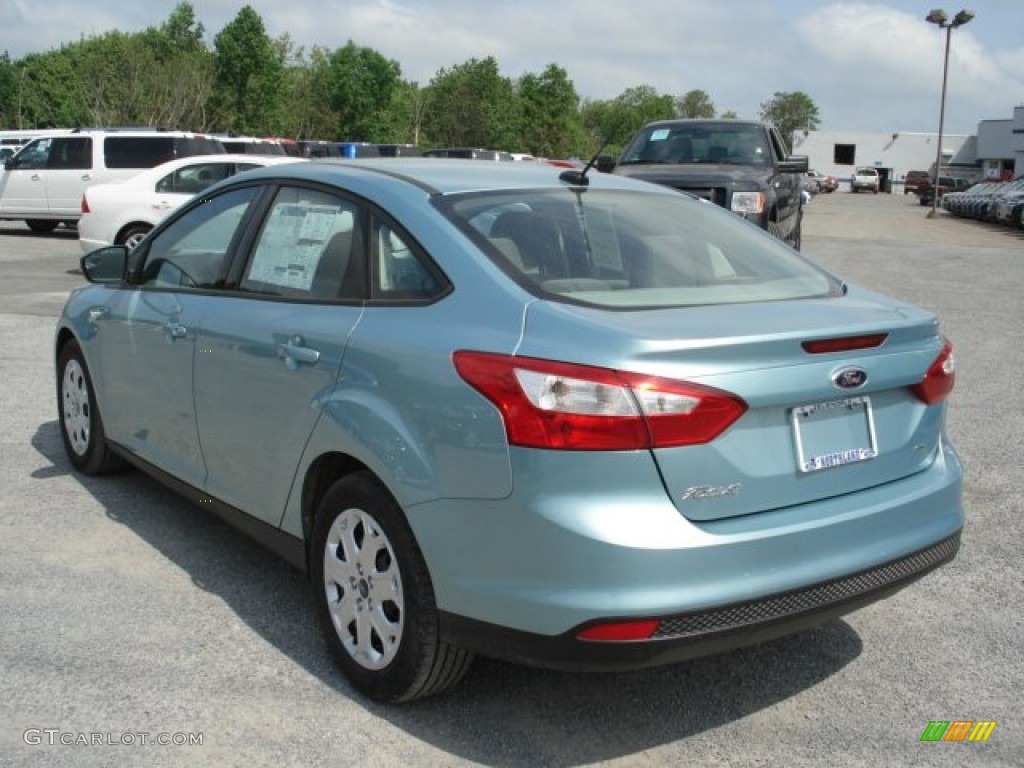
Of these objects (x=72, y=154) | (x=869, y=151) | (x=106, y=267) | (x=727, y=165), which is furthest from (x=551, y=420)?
(x=869, y=151)

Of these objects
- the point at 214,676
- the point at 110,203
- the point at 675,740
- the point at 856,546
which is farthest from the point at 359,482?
the point at 110,203

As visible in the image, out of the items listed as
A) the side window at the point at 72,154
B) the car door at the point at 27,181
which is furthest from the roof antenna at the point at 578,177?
the car door at the point at 27,181

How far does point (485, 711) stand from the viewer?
3363 millimetres

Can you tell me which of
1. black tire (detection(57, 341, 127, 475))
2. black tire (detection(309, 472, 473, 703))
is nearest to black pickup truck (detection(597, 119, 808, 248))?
black tire (detection(57, 341, 127, 475))

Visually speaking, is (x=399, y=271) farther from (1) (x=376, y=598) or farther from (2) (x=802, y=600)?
(2) (x=802, y=600)

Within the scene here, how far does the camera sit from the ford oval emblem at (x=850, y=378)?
9.86ft

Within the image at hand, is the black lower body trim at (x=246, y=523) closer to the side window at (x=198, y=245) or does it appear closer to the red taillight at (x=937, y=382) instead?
the side window at (x=198, y=245)

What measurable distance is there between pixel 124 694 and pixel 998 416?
5.87 meters

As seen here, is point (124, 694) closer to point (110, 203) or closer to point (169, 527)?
point (169, 527)

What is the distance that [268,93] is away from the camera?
58812 millimetres

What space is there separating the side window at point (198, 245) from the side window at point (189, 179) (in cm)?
1012

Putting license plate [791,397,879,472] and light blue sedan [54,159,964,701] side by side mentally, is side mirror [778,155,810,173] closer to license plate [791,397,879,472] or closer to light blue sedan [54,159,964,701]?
light blue sedan [54,159,964,701]

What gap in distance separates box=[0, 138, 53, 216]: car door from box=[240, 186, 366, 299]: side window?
18423mm

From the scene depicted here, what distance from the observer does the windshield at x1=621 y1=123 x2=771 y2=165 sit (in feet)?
41.0
